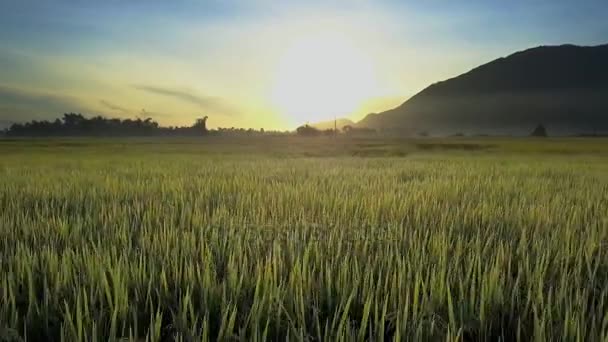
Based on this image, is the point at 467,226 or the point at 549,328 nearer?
the point at 549,328

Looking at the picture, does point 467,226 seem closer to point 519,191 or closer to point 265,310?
point 265,310

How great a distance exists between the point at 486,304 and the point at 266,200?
11.2ft

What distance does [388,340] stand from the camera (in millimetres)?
1476

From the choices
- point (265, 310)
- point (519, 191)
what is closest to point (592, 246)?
point (265, 310)

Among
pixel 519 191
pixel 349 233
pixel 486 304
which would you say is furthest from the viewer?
pixel 519 191

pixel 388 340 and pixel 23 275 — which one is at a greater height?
pixel 23 275

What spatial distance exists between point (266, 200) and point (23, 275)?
10.1 ft

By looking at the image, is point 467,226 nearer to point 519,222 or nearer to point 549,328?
point 519,222

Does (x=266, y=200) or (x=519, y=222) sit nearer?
(x=519, y=222)

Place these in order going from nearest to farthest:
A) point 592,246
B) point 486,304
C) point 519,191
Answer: point 486,304 < point 592,246 < point 519,191

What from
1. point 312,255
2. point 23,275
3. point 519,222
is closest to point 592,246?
point 519,222

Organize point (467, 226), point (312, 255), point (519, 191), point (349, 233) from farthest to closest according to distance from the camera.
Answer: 1. point (519, 191)
2. point (467, 226)
3. point (349, 233)
4. point (312, 255)

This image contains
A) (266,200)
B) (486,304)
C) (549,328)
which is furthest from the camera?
(266,200)

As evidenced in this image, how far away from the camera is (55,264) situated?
1966mm
